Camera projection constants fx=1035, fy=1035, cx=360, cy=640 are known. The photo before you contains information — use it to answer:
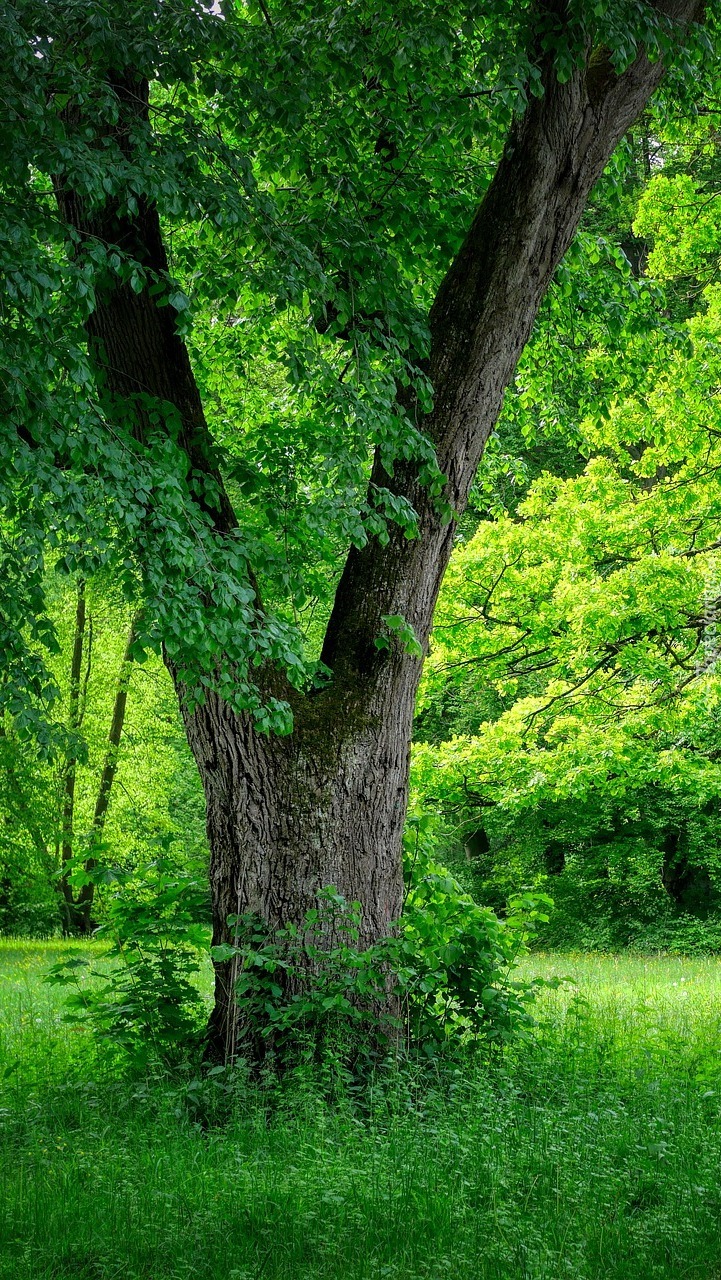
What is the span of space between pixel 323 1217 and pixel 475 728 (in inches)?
789

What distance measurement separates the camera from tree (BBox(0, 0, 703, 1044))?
505 centimetres

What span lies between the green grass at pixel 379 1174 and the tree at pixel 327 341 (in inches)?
40.0

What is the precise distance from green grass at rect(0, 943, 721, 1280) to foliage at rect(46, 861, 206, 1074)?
31cm

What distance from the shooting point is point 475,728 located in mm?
23812

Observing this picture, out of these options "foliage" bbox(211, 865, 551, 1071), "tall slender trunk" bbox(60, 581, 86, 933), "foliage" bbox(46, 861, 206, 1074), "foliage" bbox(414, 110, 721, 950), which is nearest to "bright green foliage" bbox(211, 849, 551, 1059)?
"foliage" bbox(211, 865, 551, 1071)

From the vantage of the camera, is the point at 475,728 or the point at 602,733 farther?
the point at 475,728

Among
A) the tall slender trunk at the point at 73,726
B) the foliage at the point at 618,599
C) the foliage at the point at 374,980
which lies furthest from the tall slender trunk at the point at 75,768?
the foliage at the point at 374,980

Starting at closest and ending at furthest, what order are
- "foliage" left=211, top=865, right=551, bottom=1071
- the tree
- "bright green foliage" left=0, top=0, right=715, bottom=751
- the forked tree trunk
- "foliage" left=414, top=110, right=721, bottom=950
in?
1. "bright green foliage" left=0, top=0, right=715, bottom=751
2. the tree
3. "foliage" left=211, top=865, right=551, bottom=1071
4. the forked tree trunk
5. "foliage" left=414, top=110, right=721, bottom=950

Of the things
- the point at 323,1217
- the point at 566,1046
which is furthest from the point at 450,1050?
the point at 323,1217

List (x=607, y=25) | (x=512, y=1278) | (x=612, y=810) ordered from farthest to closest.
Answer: (x=612, y=810) < (x=607, y=25) < (x=512, y=1278)

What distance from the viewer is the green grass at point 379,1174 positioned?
12.2 feet

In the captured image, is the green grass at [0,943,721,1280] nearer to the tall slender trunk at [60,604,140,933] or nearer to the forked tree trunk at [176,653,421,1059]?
the forked tree trunk at [176,653,421,1059]

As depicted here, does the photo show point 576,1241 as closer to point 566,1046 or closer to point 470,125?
point 566,1046

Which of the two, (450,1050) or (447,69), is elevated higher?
(447,69)
